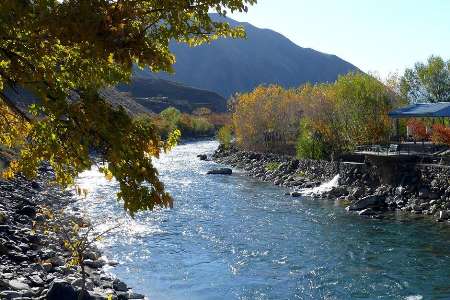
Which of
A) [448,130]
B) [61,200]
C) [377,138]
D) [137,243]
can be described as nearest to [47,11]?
[137,243]

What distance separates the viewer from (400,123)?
181 ft

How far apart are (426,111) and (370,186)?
747cm

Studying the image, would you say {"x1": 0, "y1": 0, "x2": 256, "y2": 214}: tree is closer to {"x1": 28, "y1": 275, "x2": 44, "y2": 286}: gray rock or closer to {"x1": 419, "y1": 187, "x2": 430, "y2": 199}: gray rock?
{"x1": 28, "y1": 275, "x2": 44, "y2": 286}: gray rock

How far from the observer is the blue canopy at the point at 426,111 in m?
37.8

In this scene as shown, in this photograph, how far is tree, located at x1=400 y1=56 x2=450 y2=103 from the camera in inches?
2549

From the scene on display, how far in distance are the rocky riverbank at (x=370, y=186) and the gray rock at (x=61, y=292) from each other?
20180 millimetres

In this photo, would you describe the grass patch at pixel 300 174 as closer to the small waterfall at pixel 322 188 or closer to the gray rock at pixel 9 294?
Result: the small waterfall at pixel 322 188

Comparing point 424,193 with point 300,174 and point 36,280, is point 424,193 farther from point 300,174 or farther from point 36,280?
point 36,280

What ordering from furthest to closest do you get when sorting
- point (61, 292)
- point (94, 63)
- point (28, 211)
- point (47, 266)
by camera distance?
point (28, 211), point (47, 266), point (61, 292), point (94, 63)

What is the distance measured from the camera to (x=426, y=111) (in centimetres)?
3912

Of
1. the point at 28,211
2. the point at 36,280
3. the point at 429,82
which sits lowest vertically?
the point at 36,280

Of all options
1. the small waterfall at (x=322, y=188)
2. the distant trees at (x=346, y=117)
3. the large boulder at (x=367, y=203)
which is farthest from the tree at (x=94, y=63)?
the distant trees at (x=346, y=117)

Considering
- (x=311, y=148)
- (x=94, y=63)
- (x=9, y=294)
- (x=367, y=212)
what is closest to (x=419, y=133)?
(x=311, y=148)

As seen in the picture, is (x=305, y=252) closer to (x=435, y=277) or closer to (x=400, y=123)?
(x=435, y=277)
